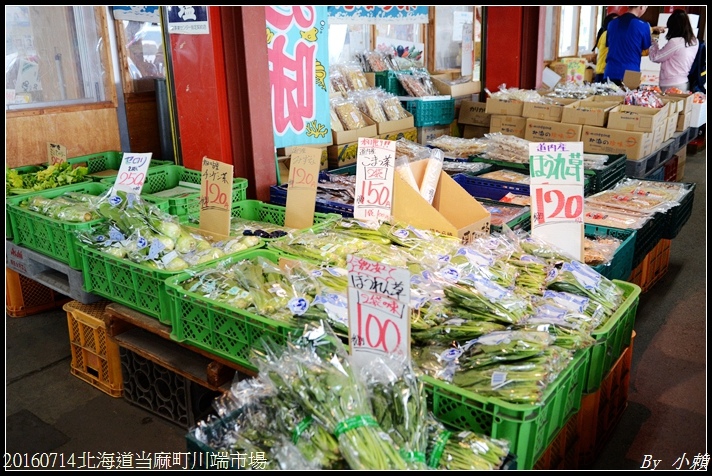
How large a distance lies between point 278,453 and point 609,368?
5.35ft

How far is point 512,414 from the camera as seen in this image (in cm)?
189

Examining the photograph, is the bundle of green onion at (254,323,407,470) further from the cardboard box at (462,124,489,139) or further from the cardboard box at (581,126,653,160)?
the cardboard box at (462,124,489,139)

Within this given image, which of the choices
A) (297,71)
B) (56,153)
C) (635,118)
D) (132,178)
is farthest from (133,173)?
(635,118)

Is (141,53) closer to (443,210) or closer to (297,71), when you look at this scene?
(297,71)

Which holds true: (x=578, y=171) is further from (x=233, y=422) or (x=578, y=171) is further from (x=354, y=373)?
(x=233, y=422)

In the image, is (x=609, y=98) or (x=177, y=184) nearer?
(x=177, y=184)

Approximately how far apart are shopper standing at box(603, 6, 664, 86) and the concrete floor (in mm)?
4820

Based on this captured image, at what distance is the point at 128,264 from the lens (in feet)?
9.62

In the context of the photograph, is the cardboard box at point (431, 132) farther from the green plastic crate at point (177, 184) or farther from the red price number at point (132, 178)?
the red price number at point (132, 178)

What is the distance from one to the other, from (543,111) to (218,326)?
4.71 metres

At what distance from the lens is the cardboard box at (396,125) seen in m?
5.80

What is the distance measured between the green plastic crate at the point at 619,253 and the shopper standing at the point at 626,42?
5.13 meters

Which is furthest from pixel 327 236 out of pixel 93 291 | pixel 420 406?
pixel 420 406

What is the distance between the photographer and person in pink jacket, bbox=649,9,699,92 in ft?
27.5
